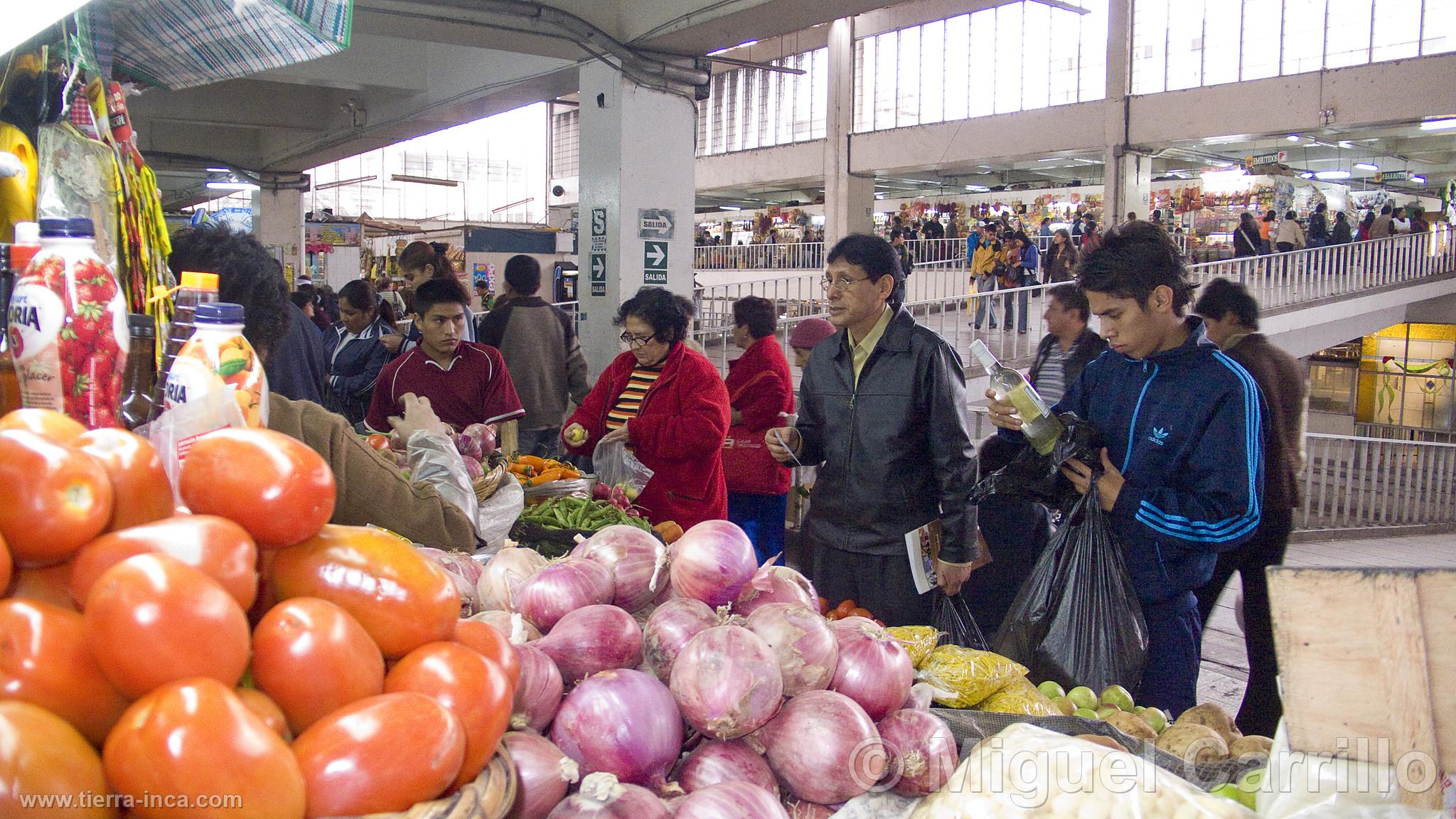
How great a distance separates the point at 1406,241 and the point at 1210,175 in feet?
17.8

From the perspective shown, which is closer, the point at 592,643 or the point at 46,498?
the point at 46,498

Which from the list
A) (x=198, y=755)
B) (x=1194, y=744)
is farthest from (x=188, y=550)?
(x=1194, y=744)

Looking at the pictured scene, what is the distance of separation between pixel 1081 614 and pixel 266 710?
2.14m

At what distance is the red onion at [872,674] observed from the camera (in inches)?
58.8

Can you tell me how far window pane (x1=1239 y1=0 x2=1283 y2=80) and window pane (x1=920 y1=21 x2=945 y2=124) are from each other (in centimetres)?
594

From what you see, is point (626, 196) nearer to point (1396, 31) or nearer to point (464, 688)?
point (464, 688)

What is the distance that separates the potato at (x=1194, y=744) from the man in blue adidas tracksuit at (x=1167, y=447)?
0.69 meters

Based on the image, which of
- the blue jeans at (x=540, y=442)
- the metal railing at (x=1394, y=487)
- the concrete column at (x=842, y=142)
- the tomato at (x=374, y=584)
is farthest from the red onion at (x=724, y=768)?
the concrete column at (x=842, y=142)

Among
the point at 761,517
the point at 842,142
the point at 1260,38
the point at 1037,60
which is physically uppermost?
the point at 1037,60

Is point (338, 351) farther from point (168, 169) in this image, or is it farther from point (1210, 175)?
point (1210, 175)

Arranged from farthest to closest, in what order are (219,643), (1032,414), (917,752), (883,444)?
1. (883,444)
2. (1032,414)
3. (917,752)
4. (219,643)

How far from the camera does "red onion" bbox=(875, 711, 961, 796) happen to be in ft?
4.65

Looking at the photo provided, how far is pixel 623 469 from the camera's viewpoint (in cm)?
422

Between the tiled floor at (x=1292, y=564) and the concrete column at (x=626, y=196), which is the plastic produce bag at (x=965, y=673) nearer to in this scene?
the tiled floor at (x=1292, y=564)
